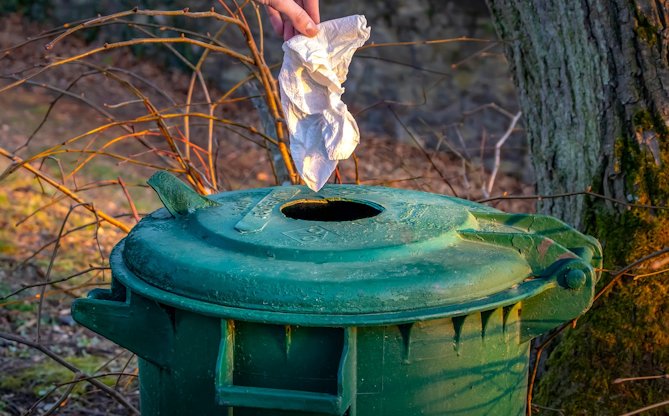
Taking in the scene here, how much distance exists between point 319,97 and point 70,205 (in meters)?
2.76

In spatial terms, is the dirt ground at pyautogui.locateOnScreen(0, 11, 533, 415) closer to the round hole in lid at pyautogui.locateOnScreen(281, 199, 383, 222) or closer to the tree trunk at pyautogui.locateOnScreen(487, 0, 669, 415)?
the tree trunk at pyautogui.locateOnScreen(487, 0, 669, 415)

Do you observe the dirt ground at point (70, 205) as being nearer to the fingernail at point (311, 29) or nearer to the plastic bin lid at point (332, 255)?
the plastic bin lid at point (332, 255)

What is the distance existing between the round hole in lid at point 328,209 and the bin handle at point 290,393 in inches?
23.2

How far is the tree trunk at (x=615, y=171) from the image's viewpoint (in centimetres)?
278

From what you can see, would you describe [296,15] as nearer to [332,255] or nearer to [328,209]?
[328,209]

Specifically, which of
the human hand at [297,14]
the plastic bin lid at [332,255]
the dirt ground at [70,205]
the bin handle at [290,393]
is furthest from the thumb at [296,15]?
the dirt ground at [70,205]

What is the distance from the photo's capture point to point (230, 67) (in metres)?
8.87

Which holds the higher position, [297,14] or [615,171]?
[297,14]

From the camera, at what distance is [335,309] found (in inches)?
68.4

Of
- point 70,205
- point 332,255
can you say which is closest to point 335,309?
point 332,255

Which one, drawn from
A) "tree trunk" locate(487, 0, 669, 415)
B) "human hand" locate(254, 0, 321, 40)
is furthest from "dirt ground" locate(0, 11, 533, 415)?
"human hand" locate(254, 0, 321, 40)

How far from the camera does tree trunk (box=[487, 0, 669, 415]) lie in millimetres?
2777

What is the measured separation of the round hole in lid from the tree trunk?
101 cm

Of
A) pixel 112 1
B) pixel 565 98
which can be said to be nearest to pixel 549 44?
pixel 565 98
